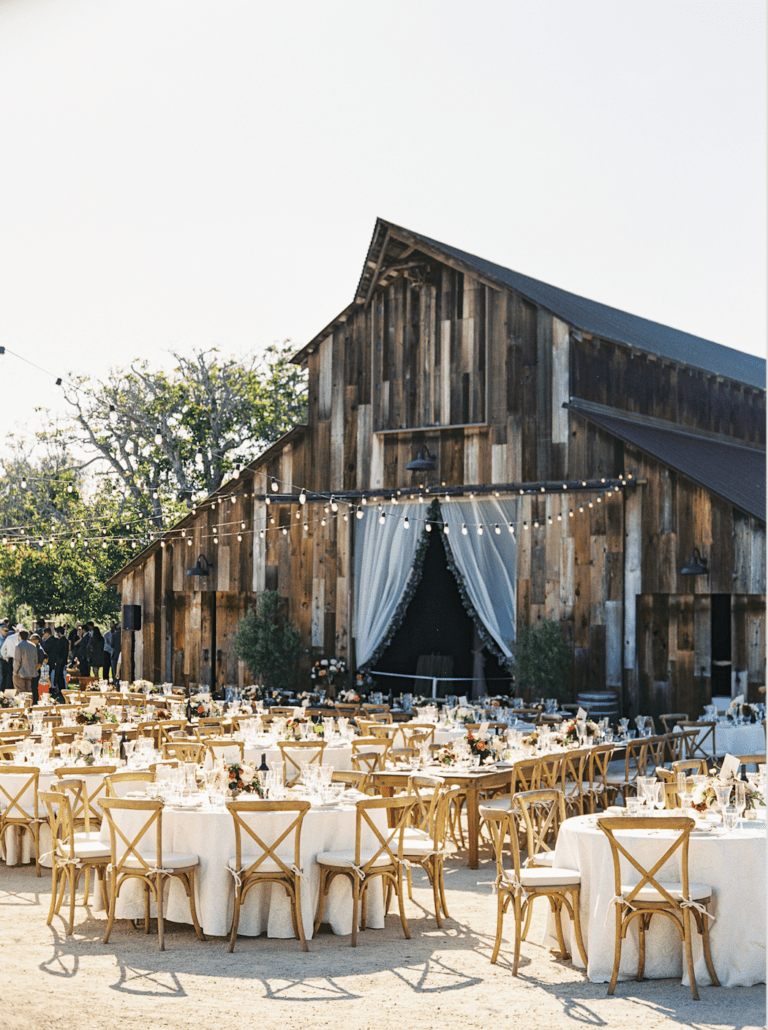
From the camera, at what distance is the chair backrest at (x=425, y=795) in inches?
324

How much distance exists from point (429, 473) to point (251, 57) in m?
13.5

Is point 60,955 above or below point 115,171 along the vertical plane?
below

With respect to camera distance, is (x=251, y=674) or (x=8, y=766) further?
(x=251, y=674)

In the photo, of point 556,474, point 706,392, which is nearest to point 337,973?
point 556,474

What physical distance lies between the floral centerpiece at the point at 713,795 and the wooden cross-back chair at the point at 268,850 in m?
2.46

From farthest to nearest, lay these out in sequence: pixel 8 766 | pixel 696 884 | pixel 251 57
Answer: pixel 8 766 < pixel 696 884 < pixel 251 57

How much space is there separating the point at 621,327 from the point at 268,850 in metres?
16.8

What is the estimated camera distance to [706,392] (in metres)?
22.2

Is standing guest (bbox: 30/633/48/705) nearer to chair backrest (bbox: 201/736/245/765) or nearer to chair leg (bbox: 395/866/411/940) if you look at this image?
chair backrest (bbox: 201/736/245/765)

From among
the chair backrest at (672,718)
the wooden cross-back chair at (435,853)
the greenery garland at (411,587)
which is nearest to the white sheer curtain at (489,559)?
the greenery garland at (411,587)

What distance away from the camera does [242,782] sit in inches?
318

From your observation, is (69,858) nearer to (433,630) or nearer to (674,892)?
(674,892)

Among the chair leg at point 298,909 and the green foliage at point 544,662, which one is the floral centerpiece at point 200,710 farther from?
the chair leg at point 298,909

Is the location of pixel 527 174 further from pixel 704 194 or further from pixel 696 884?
pixel 696 884
